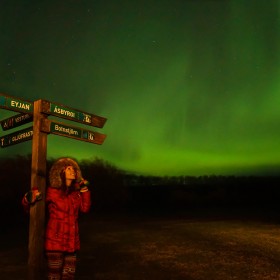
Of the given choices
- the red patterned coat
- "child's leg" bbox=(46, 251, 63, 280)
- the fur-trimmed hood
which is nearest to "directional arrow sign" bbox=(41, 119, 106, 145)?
the fur-trimmed hood

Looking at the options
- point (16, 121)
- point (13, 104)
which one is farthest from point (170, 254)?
point (13, 104)

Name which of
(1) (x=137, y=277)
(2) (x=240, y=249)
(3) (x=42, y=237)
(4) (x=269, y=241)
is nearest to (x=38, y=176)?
(3) (x=42, y=237)

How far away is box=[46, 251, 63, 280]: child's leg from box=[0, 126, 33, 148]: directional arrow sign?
1.61 meters

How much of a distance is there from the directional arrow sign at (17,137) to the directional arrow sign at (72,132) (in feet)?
0.91

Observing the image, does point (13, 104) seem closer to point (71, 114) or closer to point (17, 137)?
point (17, 137)

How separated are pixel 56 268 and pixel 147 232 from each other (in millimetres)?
7683

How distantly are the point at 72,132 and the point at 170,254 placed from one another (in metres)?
4.36

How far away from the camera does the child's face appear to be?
4441mm

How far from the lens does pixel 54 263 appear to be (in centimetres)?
421

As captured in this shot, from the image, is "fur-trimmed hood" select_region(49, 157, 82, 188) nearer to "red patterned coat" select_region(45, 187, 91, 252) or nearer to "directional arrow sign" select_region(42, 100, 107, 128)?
"red patterned coat" select_region(45, 187, 91, 252)

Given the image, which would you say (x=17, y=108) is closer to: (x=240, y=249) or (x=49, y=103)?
(x=49, y=103)

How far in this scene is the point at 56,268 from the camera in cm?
422

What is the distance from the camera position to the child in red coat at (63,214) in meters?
4.20

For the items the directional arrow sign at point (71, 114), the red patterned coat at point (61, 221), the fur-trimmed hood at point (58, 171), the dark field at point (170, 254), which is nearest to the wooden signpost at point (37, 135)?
the directional arrow sign at point (71, 114)
